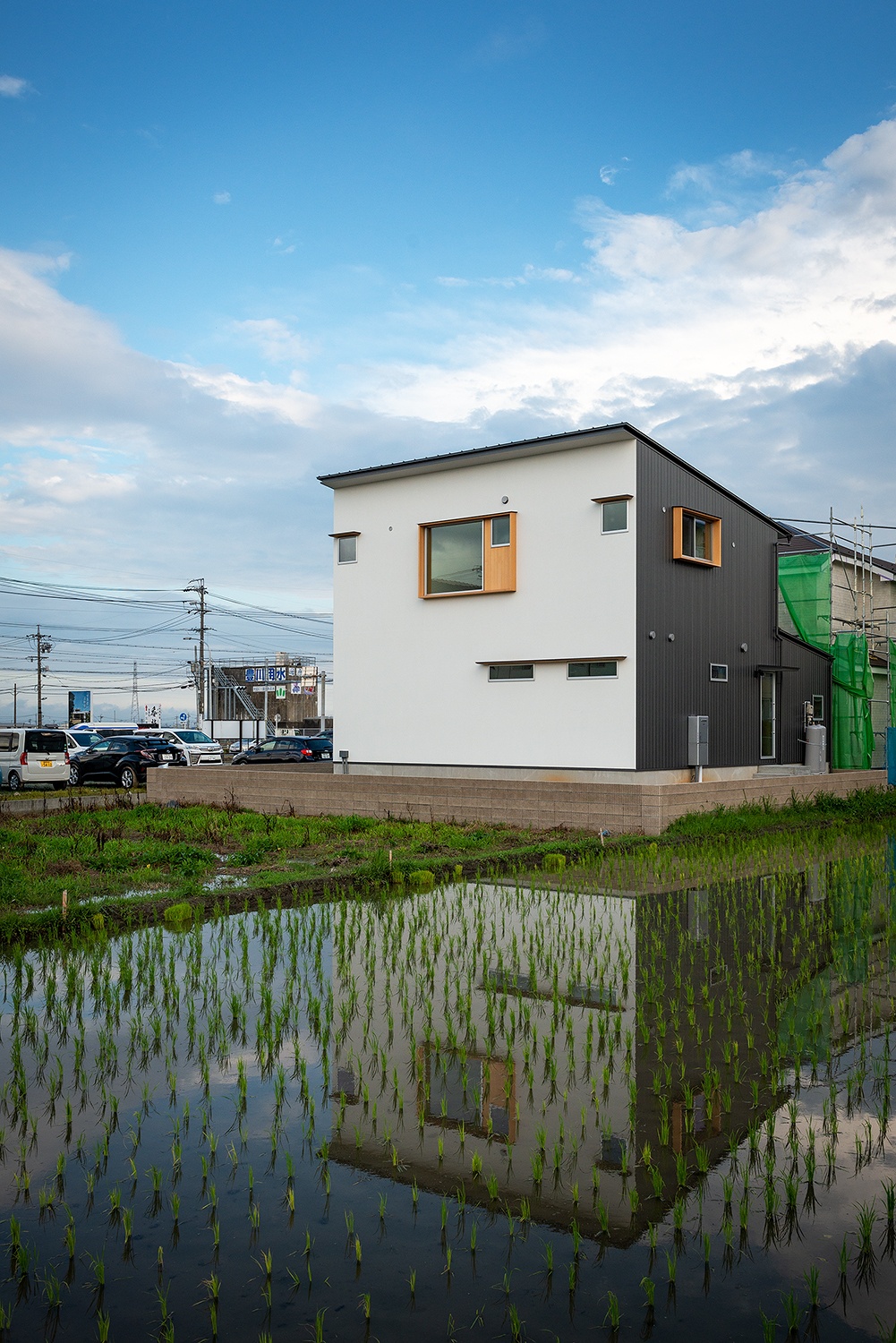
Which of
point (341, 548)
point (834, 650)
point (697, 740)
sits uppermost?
point (341, 548)

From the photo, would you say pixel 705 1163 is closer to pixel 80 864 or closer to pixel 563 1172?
pixel 563 1172

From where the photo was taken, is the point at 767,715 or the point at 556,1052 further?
the point at 767,715

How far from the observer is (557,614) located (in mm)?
21391

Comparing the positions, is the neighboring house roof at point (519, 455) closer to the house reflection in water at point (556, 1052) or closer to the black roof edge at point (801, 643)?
the black roof edge at point (801, 643)

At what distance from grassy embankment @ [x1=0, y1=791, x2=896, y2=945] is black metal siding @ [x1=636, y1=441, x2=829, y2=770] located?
103 inches

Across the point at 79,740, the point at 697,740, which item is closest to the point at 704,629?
the point at 697,740

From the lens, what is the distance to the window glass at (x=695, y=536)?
2241 centimetres

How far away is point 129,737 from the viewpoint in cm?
3778

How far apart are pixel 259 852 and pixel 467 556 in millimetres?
10568

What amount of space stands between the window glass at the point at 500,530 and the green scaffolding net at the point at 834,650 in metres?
9.56

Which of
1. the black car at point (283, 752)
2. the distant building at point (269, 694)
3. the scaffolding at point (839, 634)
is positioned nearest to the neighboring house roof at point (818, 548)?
the scaffolding at point (839, 634)

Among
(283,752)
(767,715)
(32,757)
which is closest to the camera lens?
(767,715)

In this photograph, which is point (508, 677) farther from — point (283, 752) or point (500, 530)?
point (283, 752)

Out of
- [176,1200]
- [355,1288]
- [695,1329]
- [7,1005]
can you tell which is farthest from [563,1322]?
[7,1005]
